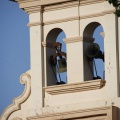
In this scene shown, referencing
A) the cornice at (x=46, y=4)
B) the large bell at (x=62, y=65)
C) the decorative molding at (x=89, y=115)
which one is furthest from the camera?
the large bell at (x=62, y=65)

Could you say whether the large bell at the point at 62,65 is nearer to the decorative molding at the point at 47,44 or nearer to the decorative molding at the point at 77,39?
the decorative molding at the point at 47,44

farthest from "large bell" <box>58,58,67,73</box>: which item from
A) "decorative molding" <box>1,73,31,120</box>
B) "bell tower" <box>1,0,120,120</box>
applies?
"decorative molding" <box>1,73,31,120</box>

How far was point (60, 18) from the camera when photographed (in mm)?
112750

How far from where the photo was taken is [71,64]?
4422 inches

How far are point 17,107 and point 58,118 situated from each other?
5.24ft

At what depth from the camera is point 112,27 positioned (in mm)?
111500

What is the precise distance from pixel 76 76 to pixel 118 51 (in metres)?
1.55

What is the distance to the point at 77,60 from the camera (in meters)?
112

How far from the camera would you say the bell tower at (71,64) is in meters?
112

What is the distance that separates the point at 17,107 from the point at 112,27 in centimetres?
391

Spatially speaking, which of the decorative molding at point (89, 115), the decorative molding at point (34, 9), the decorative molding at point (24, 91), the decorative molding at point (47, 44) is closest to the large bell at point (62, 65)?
the decorative molding at point (47, 44)

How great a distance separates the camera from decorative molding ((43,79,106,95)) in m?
112

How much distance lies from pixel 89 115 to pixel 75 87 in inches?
37.1

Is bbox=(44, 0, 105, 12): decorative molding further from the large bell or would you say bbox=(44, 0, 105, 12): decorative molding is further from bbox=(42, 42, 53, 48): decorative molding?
the large bell
